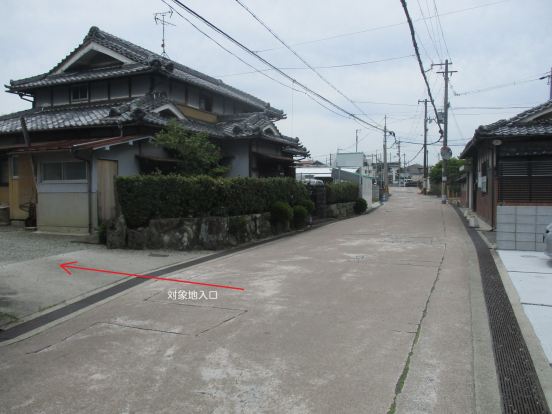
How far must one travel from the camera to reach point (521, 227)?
11.2m

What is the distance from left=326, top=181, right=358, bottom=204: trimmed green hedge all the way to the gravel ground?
1347cm

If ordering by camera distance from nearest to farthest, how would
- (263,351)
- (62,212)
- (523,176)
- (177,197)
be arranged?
(263,351) < (177,197) < (523,176) < (62,212)

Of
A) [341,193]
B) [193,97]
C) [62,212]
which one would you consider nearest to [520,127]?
[341,193]

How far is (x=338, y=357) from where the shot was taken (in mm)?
4562

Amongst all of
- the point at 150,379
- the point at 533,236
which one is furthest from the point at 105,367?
the point at 533,236

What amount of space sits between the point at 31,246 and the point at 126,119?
506 cm

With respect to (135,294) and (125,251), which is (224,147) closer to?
(125,251)

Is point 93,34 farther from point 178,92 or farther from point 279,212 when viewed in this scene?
point 279,212

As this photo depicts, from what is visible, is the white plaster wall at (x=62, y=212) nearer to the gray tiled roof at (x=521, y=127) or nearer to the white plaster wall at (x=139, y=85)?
the white plaster wall at (x=139, y=85)

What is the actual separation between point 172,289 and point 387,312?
3.73 m

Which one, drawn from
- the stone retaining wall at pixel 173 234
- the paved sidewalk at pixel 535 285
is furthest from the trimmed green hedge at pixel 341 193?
the paved sidewalk at pixel 535 285

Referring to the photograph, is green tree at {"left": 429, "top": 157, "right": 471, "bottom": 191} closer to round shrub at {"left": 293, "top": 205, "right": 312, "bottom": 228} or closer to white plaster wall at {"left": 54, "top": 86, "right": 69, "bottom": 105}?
round shrub at {"left": 293, "top": 205, "right": 312, "bottom": 228}

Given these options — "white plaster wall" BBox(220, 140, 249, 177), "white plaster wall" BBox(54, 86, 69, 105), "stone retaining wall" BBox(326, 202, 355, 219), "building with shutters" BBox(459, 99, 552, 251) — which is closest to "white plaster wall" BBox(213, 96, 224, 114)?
"white plaster wall" BBox(220, 140, 249, 177)

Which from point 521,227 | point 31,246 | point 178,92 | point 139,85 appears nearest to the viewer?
point 521,227
